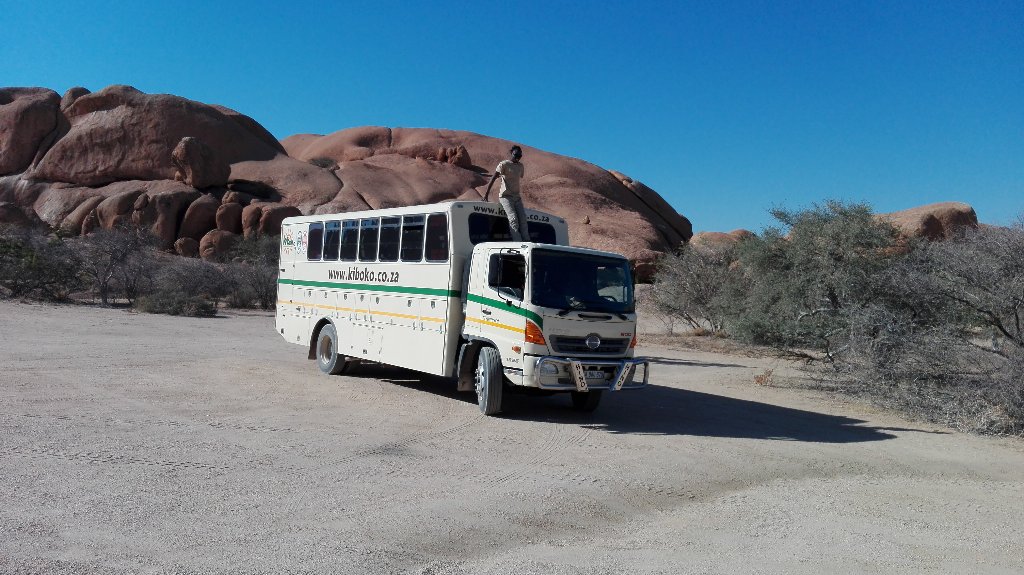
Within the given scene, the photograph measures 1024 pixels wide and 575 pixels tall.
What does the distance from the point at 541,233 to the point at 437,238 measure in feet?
6.20

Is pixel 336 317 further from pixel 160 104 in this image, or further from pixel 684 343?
pixel 160 104

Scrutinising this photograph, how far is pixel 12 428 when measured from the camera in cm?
892

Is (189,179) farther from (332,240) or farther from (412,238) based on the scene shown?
(412,238)

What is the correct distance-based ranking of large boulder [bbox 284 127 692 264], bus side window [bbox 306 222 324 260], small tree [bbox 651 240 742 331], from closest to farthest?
1. bus side window [bbox 306 222 324 260]
2. small tree [bbox 651 240 742 331]
3. large boulder [bbox 284 127 692 264]

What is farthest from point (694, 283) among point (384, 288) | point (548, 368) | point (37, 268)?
point (37, 268)

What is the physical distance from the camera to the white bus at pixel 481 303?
1092 centimetres

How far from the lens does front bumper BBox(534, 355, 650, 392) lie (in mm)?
10727

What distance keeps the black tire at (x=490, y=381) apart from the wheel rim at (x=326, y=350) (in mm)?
4977

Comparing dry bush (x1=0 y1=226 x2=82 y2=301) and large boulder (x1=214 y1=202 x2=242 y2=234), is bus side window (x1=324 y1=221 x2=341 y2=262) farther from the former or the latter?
large boulder (x1=214 y1=202 x2=242 y2=234)

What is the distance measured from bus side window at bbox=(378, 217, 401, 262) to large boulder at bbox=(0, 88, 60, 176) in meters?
64.2

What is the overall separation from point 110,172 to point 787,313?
200ft

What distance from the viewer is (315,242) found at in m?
16.2

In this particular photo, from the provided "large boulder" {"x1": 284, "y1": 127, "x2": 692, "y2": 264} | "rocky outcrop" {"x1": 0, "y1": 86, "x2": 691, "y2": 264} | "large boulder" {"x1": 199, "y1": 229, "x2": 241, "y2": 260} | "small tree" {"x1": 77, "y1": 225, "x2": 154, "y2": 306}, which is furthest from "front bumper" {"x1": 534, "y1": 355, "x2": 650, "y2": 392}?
"large boulder" {"x1": 199, "y1": 229, "x2": 241, "y2": 260}

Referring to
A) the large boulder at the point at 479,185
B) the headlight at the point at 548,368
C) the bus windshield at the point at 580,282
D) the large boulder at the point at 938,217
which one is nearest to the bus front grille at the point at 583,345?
the headlight at the point at 548,368
